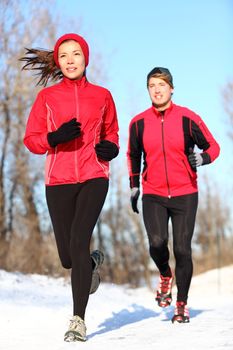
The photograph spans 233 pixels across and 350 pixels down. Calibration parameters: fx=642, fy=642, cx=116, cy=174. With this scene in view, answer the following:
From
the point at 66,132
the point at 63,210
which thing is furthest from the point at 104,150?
the point at 63,210

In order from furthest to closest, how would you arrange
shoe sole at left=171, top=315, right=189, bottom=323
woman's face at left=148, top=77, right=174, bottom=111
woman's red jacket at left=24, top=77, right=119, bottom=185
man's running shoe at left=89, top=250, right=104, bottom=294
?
woman's face at left=148, top=77, right=174, bottom=111 < shoe sole at left=171, top=315, right=189, bottom=323 < man's running shoe at left=89, top=250, right=104, bottom=294 < woman's red jacket at left=24, top=77, right=119, bottom=185

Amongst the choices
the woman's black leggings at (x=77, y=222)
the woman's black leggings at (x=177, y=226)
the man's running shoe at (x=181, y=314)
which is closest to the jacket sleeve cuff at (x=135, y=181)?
the woman's black leggings at (x=177, y=226)

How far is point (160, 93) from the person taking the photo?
590 centimetres

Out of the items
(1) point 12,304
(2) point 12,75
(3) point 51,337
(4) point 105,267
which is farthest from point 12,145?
Result: (3) point 51,337

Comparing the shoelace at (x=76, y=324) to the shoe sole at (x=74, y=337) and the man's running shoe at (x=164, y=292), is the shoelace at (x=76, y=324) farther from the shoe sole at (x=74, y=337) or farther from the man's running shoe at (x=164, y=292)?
the man's running shoe at (x=164, y=292)

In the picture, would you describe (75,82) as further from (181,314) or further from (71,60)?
(181,314)

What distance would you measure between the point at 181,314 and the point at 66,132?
6.73ft

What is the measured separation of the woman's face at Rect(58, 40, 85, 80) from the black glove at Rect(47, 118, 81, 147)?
0.44m

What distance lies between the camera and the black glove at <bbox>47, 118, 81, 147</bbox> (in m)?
4.54

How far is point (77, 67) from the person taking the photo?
4844 mm

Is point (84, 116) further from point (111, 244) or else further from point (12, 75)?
point (111, 244)

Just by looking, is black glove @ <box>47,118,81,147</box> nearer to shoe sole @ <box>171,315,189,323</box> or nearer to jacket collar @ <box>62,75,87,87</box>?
jacket collar @ <box>62,75,87,87</box>

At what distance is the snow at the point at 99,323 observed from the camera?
13.9 ft

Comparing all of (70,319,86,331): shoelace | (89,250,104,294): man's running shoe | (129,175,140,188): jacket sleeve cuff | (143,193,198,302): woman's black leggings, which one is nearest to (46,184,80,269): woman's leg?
(89,250,104,294): man's running shoe
